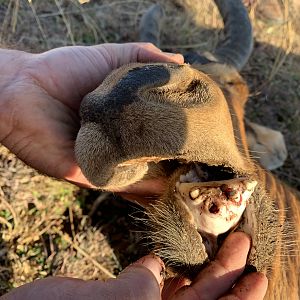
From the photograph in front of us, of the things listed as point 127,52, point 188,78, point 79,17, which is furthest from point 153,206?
point 79,17

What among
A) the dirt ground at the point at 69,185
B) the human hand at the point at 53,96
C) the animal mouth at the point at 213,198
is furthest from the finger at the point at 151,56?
the dirt ground at the point at 69,185

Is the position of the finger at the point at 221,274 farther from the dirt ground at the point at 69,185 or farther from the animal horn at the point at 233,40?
the animal horn at the point at 233,40

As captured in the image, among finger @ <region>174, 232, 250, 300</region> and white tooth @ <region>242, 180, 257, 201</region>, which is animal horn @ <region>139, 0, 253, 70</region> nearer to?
white tooth @ <region>242, 180, 257, 201</region>

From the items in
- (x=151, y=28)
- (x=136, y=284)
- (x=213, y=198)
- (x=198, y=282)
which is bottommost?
(x=151, y=28)

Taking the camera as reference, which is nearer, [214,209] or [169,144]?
[169,144]

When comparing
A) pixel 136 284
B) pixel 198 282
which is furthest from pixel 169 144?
pixel 198 282

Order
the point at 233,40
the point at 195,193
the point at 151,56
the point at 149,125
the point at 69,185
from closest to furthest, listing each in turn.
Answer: the point at 149,125, the point at 195,193, the point at 151,56, the point at 69,185, the point at 233,40

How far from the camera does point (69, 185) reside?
124 inches

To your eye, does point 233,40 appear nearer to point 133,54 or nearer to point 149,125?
point 133,54

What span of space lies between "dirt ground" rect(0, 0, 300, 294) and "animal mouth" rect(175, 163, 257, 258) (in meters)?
0.63

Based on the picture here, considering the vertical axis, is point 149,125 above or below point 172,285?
above

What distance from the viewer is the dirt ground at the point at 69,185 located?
119 inches

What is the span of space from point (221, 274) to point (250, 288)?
0.10m

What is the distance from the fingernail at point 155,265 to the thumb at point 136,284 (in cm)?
2
